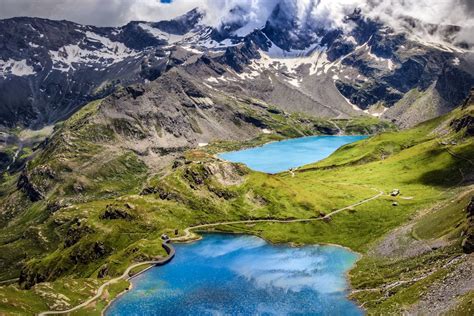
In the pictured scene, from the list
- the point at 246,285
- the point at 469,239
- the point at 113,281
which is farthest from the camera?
the point at 113,281

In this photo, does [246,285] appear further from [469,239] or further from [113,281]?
[469,239]

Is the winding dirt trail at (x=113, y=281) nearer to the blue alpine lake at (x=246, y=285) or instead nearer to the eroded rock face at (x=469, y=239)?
the blue alpine lake at (x=246, y=285)

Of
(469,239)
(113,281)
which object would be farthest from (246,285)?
(469,239)

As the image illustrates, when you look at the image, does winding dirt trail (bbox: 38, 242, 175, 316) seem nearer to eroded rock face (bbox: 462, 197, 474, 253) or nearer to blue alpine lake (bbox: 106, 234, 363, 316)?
blue alpine lake (bbox: 106, 234, 363, 316)

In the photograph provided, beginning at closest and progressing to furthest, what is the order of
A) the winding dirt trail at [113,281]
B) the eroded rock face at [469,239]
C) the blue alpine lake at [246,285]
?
the eroded rock face at [469,239], the blue alpine lake at [246,285], the winding dirt trail at [113,281]

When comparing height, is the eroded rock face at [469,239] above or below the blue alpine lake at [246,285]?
above

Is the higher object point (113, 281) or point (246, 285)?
point (113, 281)

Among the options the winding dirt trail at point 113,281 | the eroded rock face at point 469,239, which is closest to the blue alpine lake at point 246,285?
the winding dirt trail at point 113,281

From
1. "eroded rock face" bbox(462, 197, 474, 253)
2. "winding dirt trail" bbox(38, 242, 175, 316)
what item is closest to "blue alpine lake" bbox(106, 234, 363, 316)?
"winding dirt trail" bbox(38, 242, 175, 316)

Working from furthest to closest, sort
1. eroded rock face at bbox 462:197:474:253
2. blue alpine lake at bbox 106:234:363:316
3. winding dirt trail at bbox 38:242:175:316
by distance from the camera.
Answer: winding dirt trail at bbox 38:242:175:316 < blue alpine lake at bbox 106:234:363:316 < eroded rock face at bbox 462:197:474:253
